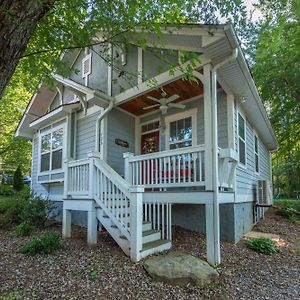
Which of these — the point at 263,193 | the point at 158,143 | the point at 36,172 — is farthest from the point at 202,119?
the point at 36,172

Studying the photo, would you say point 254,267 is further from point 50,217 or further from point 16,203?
point 16,203

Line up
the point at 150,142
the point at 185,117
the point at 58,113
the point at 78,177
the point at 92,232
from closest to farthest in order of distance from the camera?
1. the point at 92,232
2. the point at 78,177
3. the point at 185,117
4. the point at 150,142
5. the point at 58,113

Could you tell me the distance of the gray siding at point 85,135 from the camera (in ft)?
26.9

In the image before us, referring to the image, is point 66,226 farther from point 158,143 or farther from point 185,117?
point 185,117

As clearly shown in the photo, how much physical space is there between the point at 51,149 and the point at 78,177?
3394mm

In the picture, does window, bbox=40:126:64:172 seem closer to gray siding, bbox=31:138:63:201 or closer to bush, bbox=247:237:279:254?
gray siding, bbox=31:138:63:201

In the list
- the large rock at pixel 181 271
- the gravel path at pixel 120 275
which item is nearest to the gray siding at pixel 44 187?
the gravel path at pixel 120 275

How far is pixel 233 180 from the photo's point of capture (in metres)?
6.52

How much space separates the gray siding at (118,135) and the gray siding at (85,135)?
62cm

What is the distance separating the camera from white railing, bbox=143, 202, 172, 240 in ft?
18.7

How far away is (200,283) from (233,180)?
3070 millimetres

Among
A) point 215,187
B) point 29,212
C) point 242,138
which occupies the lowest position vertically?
point 29,212

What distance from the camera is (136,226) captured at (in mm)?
4793

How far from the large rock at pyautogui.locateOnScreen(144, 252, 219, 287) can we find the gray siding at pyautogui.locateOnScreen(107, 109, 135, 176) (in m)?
3.78
